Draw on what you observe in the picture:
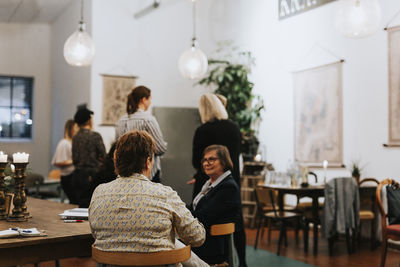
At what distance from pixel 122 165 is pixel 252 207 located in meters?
6.14

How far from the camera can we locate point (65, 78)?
10.9m

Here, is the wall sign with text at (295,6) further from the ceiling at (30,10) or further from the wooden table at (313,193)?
the ceiling at (30,10)

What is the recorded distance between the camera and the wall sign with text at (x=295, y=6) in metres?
7.85

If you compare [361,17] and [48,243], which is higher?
[361,17]

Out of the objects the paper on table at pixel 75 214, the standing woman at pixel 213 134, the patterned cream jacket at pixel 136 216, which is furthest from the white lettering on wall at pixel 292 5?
the patterned cream jacket at pixel 136 216

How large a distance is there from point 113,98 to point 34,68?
356 centimetres

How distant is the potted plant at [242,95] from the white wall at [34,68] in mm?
4520

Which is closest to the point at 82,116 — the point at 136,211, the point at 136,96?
the point at 136,96

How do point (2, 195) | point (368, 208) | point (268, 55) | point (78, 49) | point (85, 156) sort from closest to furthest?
point (2, 195)
point (85, 156)
point (78, 49)
point (368, 208)
point (268, 55)

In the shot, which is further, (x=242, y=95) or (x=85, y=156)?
(x=242, y=95)

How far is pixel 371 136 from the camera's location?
22.6ft

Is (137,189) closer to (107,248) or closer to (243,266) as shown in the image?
(107,248)

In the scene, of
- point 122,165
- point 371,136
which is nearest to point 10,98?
point 371,136

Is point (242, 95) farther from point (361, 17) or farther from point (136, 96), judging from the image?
point (136, 96)
